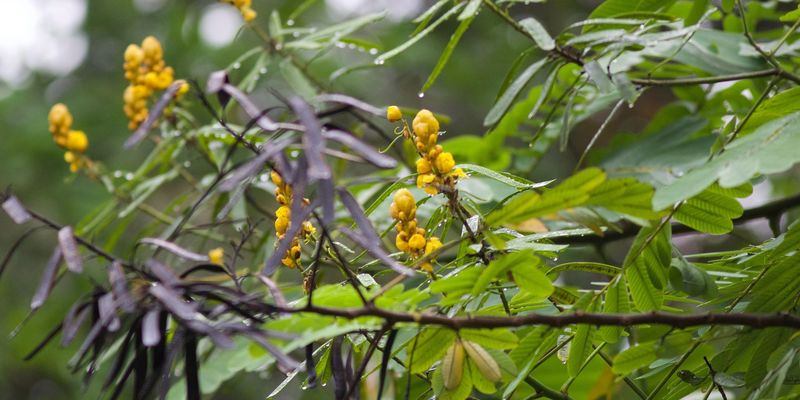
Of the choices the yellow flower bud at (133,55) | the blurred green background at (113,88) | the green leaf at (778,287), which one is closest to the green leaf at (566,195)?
the green leaf at (778,287)

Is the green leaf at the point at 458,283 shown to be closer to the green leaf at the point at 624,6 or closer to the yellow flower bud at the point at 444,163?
the yellow flower bud at the point at 444,163

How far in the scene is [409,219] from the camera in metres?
0.83

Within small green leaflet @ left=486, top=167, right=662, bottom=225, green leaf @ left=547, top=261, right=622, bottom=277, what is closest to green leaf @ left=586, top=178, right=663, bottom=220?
small green leaflet @ left=486, top=167, right=662, bottom=225

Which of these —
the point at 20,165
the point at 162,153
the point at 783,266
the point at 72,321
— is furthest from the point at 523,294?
the point at 20,165

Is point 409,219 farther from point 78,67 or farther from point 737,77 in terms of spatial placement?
point 78,67

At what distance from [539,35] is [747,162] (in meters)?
0.49

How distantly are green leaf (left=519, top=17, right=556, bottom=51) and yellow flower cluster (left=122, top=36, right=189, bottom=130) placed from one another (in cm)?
80

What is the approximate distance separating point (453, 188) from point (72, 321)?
1.19 feet

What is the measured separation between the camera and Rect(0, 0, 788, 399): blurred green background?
371 centimetres

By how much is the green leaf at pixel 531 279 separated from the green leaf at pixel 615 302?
0.57 feet

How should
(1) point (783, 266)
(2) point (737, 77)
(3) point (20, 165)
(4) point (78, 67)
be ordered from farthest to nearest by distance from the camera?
(4) point (78, 67), (3) point (20, 165), (2) point (737, 77), (1) point (783, 266)

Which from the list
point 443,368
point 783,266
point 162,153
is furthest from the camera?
point 162,153

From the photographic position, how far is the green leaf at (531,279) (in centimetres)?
79

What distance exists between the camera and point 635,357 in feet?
2.69
